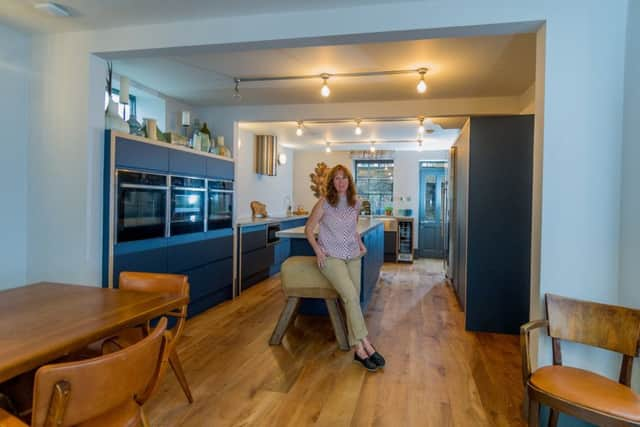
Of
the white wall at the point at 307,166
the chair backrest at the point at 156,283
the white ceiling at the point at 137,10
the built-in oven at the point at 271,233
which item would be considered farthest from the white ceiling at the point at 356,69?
the white wall at the point at 307,166

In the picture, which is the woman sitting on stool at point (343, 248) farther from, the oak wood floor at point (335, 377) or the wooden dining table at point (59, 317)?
the wooden dining table at point (59, 317)

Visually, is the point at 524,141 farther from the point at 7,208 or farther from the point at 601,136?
the point at 7,208

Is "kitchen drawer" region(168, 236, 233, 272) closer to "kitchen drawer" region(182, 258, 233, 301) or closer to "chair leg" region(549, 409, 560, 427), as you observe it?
"kitchen drawer" region(182, 258, 233, 301)

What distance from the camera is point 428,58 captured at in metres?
3.09

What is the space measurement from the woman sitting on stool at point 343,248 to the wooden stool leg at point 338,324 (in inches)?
8.3

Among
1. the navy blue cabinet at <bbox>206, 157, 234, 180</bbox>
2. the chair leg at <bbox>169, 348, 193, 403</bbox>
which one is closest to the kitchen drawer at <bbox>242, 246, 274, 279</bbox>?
the navy blue cabinet at <bbox>206, 157, 234, 180</bbox>

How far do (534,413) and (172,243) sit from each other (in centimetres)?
299

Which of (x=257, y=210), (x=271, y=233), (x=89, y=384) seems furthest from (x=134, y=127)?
(x=257, y=210)

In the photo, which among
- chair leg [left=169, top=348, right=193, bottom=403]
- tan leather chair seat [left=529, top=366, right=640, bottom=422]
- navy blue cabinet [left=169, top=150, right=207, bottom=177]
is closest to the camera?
tan leather chair seat [left=529, top=366, right=640, bottom=422]

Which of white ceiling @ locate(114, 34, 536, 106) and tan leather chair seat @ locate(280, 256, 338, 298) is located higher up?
white ceiling @ locate(114, 34, 536, 106)

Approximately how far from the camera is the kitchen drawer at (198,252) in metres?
3.51

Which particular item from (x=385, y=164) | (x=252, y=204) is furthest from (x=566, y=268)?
(x=385, y=164)

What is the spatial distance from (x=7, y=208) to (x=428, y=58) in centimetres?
339

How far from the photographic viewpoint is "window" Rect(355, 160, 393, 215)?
841cm
